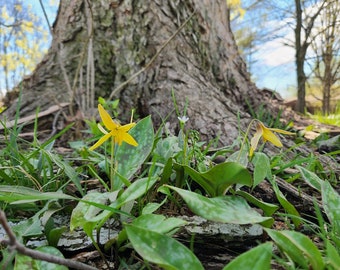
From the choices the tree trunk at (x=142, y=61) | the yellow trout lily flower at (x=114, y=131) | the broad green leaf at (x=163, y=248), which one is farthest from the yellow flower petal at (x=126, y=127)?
Answer: the tree trunk at (x=142, y=61)

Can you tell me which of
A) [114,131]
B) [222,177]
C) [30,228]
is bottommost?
[30,228]

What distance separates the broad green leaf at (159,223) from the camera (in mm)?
637

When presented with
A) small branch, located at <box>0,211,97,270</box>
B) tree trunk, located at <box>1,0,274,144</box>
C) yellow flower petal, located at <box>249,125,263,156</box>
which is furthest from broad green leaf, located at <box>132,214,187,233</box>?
tree trunk, located at <box>1,0,274,144</box>

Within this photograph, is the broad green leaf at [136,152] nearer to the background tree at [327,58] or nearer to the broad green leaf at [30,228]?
the broad green leaf at [30,228]

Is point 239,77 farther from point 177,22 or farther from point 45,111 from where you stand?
point 45,111

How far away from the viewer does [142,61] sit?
2.36m

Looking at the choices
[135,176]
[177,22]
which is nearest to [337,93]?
[177,22]

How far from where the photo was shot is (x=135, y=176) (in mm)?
1138

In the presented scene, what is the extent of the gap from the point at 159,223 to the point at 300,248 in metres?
0.26

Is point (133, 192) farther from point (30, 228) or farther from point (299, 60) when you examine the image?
point (299, 60)

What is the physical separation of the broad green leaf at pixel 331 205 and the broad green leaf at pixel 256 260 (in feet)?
1.06

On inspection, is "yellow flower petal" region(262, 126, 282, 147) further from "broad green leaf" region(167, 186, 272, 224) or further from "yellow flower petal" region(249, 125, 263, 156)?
"broad green leaf" region(167, 186, 272, 224)

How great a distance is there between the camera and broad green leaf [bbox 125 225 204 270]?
→ 591 mm

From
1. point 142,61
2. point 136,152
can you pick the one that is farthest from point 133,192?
point 142,61
